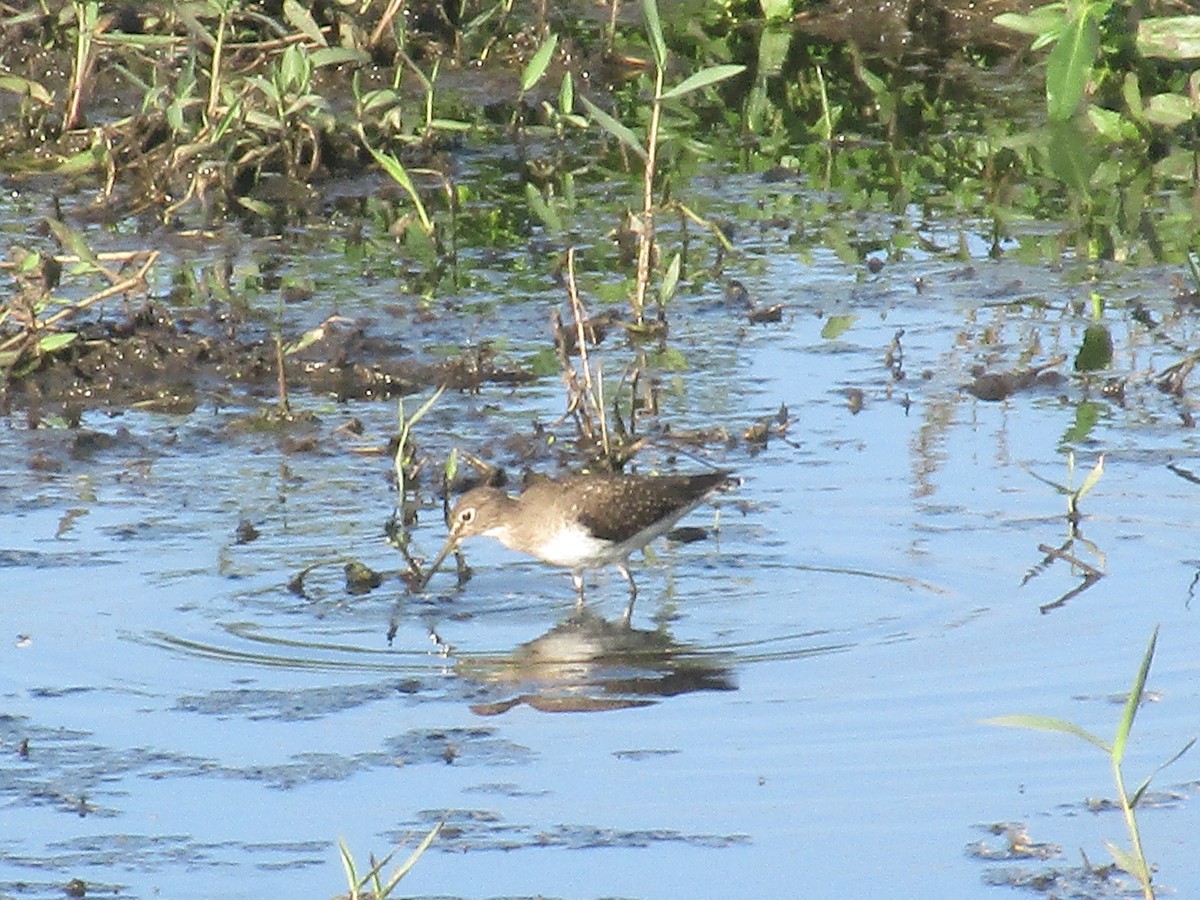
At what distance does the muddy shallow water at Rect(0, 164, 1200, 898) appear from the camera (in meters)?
5.80

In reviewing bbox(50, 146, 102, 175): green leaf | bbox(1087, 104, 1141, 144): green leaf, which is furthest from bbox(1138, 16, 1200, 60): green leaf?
bbox(50, 146, 102, 175): green leaf

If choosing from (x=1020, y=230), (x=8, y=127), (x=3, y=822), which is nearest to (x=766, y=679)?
(x=3, y=822)

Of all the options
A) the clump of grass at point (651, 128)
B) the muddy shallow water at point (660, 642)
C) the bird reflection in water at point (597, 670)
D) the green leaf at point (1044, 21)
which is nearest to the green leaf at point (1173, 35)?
the green leaf at point (1044, 21)

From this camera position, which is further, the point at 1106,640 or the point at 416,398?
the point at 416,398

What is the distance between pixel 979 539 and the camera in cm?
814

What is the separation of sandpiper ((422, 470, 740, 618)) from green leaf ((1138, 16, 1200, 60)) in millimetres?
5269

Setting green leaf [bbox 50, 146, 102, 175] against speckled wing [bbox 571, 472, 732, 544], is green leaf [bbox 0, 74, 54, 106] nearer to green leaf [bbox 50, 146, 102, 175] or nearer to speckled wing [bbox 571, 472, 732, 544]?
green leaf [bbox 50, 146, 102, 175]

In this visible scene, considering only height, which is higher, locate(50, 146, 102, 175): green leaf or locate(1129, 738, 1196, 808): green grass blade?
locate(50, 146, 102, 175): green leaf

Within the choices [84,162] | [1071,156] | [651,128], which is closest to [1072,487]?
[651,128]

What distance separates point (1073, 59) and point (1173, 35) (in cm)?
51

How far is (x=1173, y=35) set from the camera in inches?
484

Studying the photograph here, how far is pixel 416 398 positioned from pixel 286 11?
10.3ft

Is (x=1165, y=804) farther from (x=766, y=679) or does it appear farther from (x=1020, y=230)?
(x=1020, y=230)

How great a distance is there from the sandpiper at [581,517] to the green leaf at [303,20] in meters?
4.41
